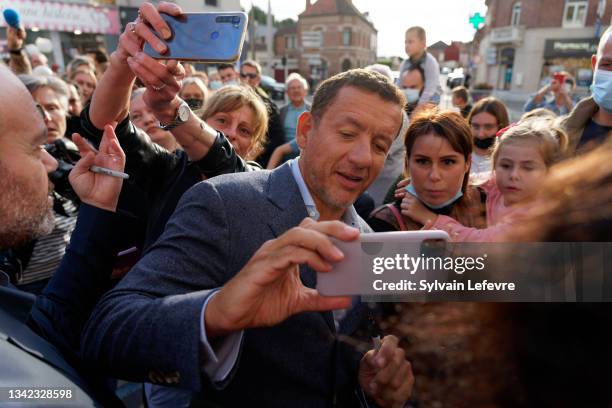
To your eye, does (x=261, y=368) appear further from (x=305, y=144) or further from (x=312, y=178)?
Result: (x=305, y=144)

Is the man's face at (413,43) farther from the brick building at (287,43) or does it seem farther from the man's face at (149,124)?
the brick building at (287,43)

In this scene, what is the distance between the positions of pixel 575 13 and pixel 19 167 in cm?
3413

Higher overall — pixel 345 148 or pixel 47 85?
pixel 47 85

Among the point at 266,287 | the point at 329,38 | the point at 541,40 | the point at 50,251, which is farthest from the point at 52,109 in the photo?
the point at 329,38

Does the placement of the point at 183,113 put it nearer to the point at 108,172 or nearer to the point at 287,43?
the point at 108,172

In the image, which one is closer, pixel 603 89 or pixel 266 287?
pixel 266 287

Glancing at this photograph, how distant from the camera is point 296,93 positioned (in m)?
5.44

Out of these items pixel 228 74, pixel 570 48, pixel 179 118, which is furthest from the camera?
pixel 570 48

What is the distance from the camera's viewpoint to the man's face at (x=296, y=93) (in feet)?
17.7

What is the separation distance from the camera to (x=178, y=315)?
34.7 inches

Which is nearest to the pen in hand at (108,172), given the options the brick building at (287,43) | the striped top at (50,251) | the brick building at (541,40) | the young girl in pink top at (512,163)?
the striped top at (50,251)

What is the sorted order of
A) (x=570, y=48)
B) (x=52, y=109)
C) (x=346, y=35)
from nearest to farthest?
(x=52, y=109), (x=570, y=48), (x=346, y=35)

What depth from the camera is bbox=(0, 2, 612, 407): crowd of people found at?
0.63 meters

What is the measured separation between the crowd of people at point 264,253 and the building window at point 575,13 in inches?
1245
